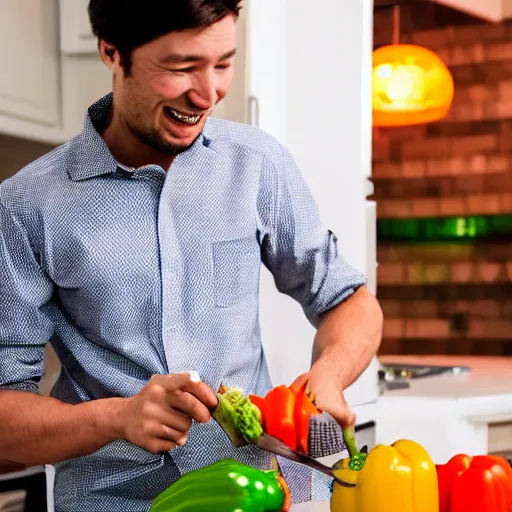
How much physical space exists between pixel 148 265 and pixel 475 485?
554 millimetres

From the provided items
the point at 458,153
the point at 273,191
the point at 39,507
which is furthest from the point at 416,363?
the point at 273,191

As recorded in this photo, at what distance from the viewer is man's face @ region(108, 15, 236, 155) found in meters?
1.26

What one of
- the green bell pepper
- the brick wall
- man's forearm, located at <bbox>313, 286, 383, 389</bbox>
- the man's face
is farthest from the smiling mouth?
the brick wall

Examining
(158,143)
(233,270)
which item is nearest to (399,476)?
(233,270)

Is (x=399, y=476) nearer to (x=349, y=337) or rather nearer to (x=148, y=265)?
(x=349, y=337)

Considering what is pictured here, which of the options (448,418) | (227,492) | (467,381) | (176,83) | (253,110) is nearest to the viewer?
(227,492)

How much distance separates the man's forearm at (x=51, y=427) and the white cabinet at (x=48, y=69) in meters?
1.00

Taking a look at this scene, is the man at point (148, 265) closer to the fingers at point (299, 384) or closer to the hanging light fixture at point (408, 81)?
the fingers at point (299, 384)

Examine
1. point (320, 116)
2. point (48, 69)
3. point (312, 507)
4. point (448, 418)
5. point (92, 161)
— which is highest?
point (48, 69)

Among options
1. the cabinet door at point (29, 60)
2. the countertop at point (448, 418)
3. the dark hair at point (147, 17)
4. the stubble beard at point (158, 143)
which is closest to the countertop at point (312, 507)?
the stubble beard at point (158, 143)

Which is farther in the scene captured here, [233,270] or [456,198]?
[456,198]

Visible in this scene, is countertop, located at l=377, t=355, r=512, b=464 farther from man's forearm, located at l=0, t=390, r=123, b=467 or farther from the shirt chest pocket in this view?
man's forearm, located at l=0, t=390, r=123, b=467

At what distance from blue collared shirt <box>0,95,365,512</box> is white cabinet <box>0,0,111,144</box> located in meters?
0.75

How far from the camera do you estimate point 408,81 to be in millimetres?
3047
